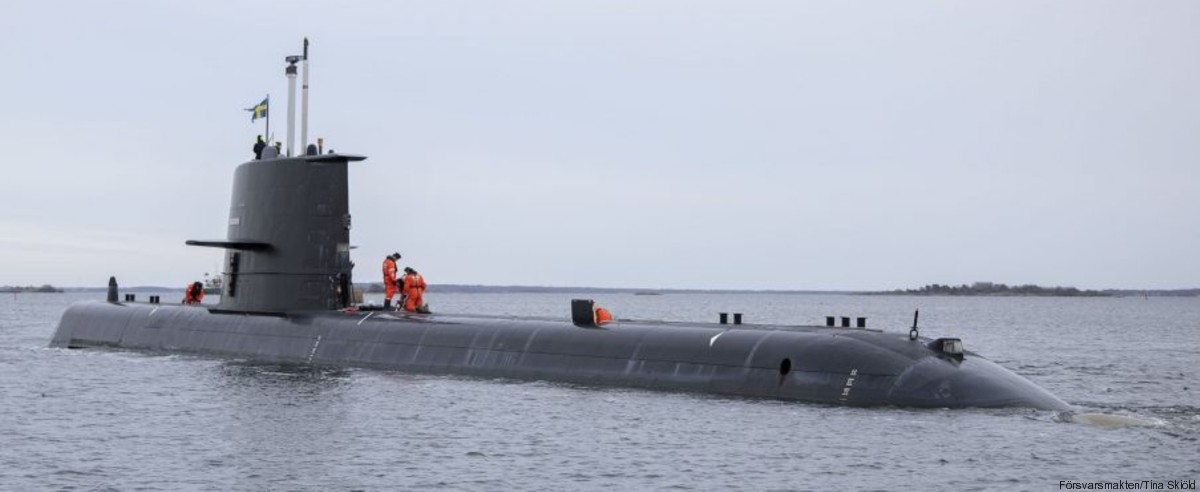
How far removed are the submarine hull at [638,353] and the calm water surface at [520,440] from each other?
0.42 metres

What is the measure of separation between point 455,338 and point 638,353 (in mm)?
5194

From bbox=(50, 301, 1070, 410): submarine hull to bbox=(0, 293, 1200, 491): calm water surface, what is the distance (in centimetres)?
42

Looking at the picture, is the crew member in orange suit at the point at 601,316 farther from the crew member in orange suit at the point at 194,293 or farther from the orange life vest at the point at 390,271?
the crew member in orange suit at the point at 194,293

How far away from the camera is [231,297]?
1344 inches

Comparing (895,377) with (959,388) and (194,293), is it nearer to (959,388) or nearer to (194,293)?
(959,388)

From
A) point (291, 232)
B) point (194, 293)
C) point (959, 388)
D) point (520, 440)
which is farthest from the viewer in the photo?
point (194, 293)

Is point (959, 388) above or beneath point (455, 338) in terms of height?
beneath

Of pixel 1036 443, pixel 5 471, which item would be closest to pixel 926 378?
pixel 1036 443

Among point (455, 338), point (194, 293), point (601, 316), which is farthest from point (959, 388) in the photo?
point (194, 293)

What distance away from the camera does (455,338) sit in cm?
2878

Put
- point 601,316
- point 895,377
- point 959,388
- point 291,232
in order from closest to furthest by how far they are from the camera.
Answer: point 959,388 < point 895,377 < point 601,316 < point 291,232

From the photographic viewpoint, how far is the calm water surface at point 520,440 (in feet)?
55.5

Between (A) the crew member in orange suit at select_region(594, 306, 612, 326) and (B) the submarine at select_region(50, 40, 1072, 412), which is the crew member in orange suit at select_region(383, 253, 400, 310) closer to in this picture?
(B) the submarine at select_region(50, 40, 1072, 412)

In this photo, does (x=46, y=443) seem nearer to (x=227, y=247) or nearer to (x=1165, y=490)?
(x=227, y=247)
